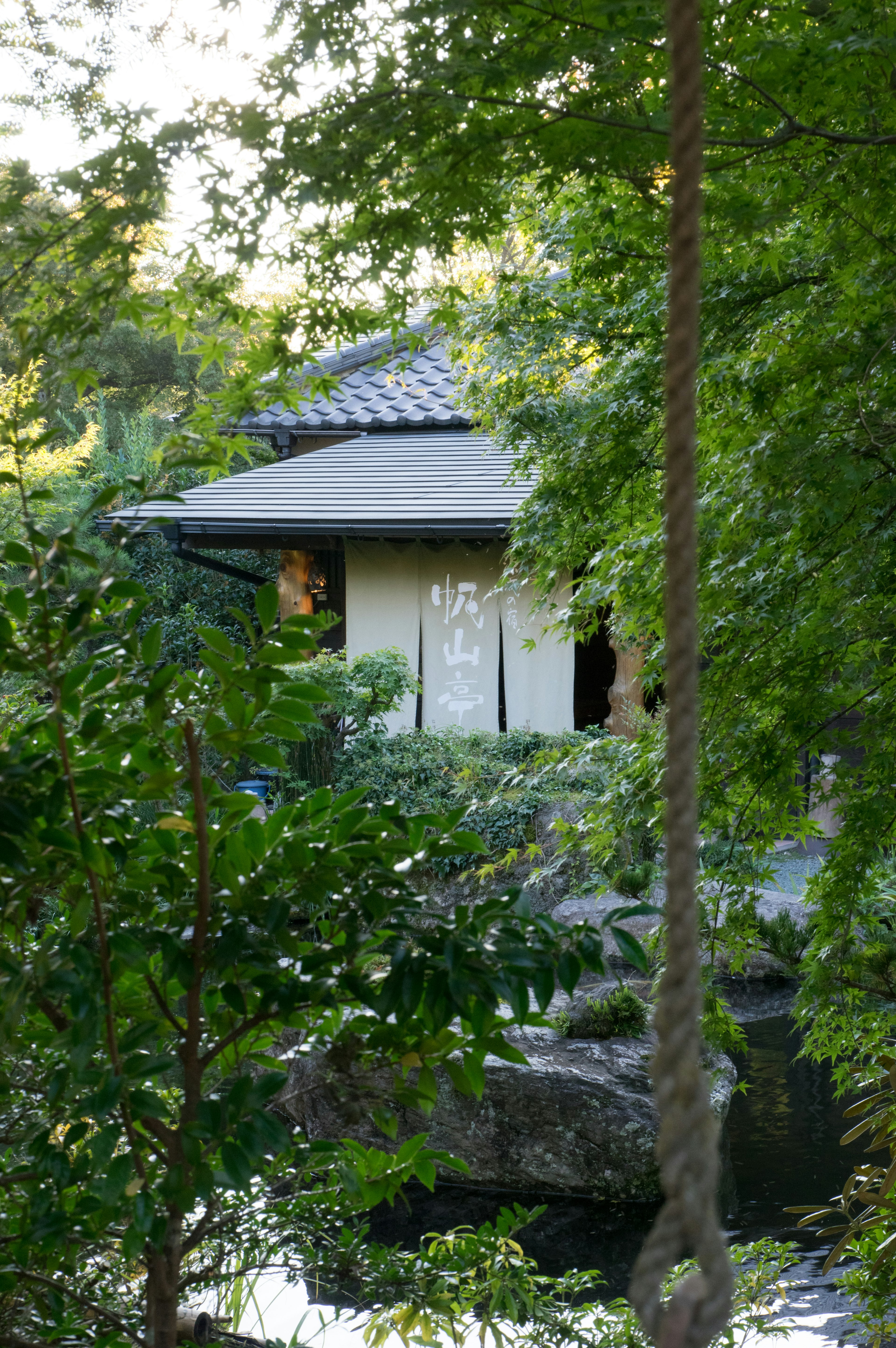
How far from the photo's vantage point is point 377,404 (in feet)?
38.0

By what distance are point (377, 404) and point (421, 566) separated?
3120 millimetres

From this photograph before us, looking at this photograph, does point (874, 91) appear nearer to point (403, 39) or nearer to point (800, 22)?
point (800, 22)

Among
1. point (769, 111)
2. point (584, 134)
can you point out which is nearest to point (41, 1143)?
point (584, 134)

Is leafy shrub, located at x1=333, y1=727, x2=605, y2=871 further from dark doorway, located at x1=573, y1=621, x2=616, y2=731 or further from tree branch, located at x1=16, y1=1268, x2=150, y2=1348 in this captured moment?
tree branch, located at x1=16, y1=1268, x2=150, y2=1348

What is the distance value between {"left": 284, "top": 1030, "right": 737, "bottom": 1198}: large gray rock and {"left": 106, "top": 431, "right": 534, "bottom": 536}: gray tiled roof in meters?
4.76

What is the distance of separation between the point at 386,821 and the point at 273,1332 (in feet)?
9.96

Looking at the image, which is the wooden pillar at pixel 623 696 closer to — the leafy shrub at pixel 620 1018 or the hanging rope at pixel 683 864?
the leafy shrub at pixel 620 1018

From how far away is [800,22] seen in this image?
6.61ft

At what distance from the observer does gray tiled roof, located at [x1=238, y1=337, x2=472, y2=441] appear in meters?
11.1

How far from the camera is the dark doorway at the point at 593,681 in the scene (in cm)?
1019

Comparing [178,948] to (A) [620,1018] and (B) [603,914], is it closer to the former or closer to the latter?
(A) [620,1018]

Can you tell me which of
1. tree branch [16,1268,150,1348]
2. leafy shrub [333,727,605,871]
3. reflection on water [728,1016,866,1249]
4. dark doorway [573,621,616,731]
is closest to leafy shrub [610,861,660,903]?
reflection on water [728,1016,866,1249]

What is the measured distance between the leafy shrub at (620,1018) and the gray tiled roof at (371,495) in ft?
14.3

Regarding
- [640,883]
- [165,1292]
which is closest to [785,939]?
[640,883]
